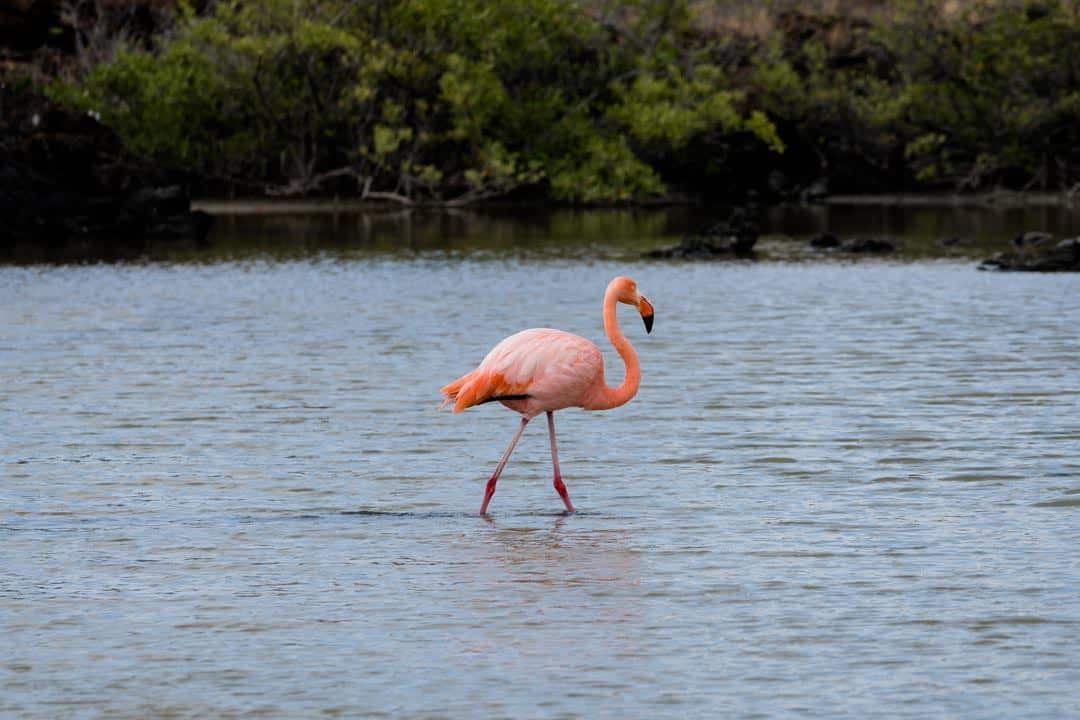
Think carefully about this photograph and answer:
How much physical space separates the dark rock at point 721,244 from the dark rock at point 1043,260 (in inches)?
244

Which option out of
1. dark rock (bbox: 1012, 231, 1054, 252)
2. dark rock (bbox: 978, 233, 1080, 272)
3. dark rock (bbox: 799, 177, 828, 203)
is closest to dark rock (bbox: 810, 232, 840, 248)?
dark rock (bbox: 1012, 231, 1054, 252)

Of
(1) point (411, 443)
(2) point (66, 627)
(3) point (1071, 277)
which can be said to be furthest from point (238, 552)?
(3) point (1071, 277)

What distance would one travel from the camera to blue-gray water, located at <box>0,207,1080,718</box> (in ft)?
28.0

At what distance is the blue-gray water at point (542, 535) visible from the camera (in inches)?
336

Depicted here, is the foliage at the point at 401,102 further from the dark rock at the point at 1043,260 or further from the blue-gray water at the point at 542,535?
the blue-gray water at the point at 542,535

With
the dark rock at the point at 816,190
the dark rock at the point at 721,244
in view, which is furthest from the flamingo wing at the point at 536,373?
Answer: the dark rock at the point at 816,190

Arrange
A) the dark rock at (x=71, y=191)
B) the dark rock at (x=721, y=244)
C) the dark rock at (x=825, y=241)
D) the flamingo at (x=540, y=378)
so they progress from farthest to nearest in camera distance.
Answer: the dark rock at (x=71, y=191)
the dark rock at (x=825, y=241)
the dark rock at (x=721, y=244)
the flamingo at (x=540, y=378)

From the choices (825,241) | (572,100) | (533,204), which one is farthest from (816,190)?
(825,241)

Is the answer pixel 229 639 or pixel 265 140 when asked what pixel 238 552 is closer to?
pixel 229 639

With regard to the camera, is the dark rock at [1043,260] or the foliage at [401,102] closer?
the dark rock at [1043,260]

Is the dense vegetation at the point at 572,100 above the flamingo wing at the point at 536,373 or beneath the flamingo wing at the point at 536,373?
above

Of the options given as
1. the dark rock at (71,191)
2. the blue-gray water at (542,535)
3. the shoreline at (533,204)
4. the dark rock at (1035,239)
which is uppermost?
the dark rock at (71,191)

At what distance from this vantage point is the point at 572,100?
68.4 m

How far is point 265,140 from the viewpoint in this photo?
210ft
